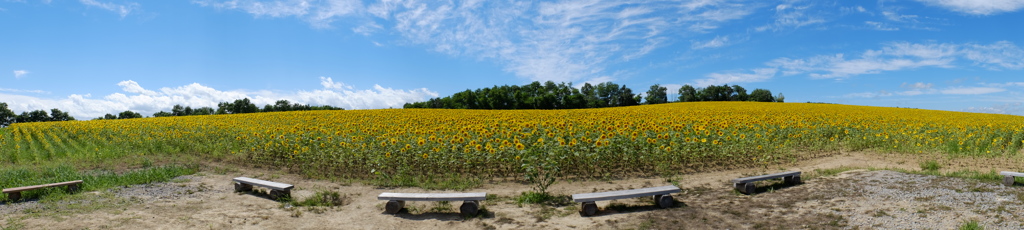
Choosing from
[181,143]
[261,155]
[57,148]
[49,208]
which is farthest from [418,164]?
[57,148]

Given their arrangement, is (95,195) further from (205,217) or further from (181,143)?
(181,143)

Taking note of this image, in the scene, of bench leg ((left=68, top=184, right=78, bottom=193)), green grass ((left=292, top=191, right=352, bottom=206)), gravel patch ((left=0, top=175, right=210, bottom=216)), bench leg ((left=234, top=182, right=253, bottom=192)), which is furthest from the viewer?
bench leg ((left=234, top=182, right=253, bottom=192))

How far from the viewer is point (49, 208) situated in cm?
Result: 673

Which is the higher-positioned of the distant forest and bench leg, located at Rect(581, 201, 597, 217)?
the distant forest

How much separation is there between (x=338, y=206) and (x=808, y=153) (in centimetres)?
1107

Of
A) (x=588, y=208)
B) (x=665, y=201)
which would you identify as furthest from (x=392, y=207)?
(x=665, y=201)

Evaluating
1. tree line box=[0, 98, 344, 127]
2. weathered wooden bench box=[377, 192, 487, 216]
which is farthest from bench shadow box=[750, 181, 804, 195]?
tree line box=[0, 98, 344, 127]

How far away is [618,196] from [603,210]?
30cm

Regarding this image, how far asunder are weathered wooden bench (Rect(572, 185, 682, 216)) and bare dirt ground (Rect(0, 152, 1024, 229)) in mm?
131

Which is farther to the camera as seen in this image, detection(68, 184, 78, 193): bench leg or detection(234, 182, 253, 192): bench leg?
detection(234, 182, 253, 192): bench leg

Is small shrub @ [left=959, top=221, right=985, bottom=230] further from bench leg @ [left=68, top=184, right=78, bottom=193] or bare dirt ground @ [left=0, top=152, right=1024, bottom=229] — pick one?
bench leg @ [left=68, top=184, right=78, bottom=193]

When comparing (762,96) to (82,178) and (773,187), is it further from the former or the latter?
(82,178)

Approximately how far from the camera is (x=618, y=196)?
640cm

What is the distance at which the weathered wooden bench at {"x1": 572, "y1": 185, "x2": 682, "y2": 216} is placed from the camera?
623 centimetres
